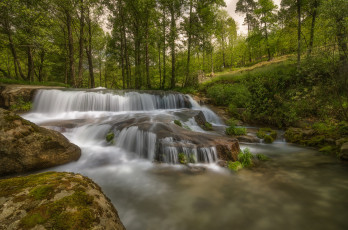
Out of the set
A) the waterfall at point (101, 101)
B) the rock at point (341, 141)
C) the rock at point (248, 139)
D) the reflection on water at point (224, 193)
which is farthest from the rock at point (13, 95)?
A: the rock at point (341, 141)

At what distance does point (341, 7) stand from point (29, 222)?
31.1 feet

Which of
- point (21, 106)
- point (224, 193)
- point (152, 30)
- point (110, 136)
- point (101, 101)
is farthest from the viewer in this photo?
point (152, 30)

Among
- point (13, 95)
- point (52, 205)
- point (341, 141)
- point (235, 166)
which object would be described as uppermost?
point (13, 95)

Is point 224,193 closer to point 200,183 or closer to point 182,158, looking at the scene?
point 200,183

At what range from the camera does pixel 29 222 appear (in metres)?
1.41

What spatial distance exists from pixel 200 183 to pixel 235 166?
4.71 ft

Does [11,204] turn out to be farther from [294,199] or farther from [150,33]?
[150,33]

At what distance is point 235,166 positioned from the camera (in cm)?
484

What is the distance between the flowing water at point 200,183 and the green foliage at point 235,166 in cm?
16

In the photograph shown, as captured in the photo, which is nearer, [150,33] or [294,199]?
[294,199]

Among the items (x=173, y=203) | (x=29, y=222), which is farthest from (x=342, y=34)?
(x=29, y=222)

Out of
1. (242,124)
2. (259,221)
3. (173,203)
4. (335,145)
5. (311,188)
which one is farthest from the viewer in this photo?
(242,124)

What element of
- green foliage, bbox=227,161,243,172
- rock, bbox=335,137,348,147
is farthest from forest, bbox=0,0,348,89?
green foliage, bbox=227,161,243,172

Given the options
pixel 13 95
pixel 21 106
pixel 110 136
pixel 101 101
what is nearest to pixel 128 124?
pixel 110 136
